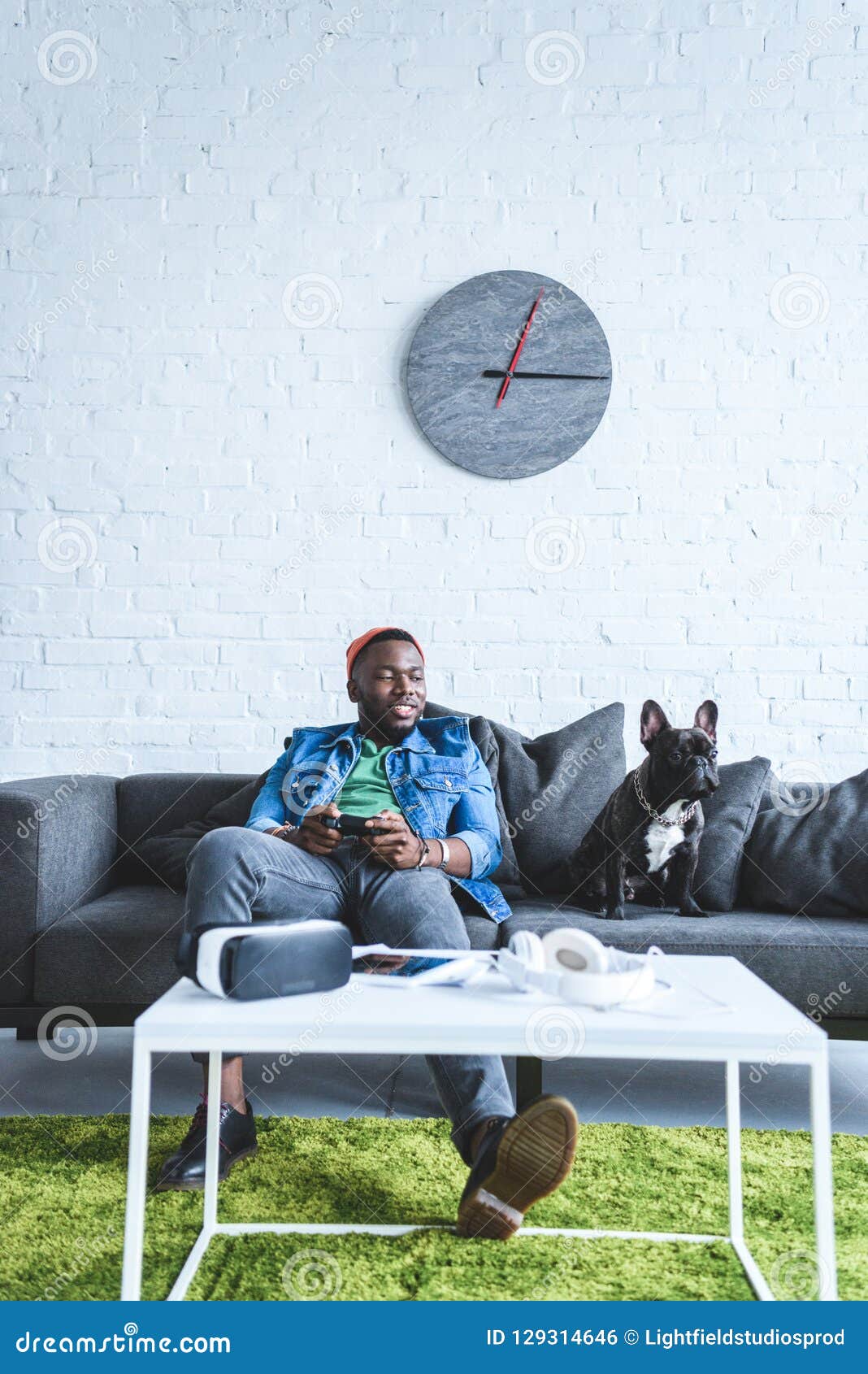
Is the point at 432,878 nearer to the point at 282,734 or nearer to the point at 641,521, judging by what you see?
the point at 282,734

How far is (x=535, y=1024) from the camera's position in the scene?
3.88 feet

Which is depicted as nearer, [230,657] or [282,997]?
[282,997]

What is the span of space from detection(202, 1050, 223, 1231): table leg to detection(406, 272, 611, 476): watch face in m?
1.98

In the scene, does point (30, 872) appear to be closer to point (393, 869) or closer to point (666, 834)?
point (393, 869)

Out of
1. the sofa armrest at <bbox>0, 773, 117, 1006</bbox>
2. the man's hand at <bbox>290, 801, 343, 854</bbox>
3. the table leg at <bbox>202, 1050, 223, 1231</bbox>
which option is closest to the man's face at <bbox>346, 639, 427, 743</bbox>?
the man's hand at <bbox>290, 801, 343, 854</bbox>

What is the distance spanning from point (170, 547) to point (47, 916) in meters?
1.30

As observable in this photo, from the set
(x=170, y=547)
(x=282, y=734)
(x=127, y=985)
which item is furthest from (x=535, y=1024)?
(x=170, y=547)

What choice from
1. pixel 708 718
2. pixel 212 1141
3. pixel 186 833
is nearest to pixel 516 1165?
pixel 212 1141

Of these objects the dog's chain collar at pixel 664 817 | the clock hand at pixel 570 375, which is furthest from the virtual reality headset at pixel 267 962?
the clock hand at pixel 570 375

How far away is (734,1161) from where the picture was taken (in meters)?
1.58

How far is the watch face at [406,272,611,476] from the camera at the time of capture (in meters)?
3.12

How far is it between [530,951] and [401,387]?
Result: 85.3 inches

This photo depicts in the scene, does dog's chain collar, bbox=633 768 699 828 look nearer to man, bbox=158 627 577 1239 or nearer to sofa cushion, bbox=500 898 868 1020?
sofa cushion, bbox=500 898 868 1020

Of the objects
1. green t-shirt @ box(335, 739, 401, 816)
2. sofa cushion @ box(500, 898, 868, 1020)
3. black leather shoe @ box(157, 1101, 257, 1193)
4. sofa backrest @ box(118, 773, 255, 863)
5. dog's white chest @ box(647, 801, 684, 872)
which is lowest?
black leather shoe @ box(157, 1101, 257, 1193)
